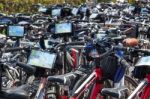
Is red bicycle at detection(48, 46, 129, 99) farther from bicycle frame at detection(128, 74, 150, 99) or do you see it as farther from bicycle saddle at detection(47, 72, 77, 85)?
bicycle frame at detection(128, 74, 150, 99)

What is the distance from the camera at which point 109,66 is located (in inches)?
237

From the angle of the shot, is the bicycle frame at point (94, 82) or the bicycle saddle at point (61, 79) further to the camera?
the bicycle frame at point (94, 82)

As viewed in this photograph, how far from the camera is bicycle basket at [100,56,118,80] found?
5945 mm

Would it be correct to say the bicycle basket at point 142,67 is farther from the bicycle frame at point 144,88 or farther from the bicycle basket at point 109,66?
the bicycle basket at point 109,66

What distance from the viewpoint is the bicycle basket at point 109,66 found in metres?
5.95

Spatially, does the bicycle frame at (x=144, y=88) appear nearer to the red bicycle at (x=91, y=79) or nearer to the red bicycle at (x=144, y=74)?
the red bicycle at (x=144, y=74)

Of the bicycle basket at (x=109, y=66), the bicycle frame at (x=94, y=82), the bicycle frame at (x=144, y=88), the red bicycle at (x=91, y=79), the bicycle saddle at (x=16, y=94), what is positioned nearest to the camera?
the bicycle saddle at (x=16, y=94)

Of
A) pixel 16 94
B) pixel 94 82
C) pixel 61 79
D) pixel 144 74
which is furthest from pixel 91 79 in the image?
pixel 16 94

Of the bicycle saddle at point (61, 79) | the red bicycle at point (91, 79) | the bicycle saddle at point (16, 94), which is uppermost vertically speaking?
the bicycle saddle at point (16, 94)

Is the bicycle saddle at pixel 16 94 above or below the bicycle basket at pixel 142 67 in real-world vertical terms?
above

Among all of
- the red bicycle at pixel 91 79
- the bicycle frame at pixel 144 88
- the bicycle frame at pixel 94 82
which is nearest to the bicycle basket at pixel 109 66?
the red bicycle at pixel 91 79

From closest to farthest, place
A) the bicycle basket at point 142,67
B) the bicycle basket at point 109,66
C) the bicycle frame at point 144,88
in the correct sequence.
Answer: the bicycle frame at point 144,88, the bicycle basket at point 142,67, the bicycle basket at point 109,66

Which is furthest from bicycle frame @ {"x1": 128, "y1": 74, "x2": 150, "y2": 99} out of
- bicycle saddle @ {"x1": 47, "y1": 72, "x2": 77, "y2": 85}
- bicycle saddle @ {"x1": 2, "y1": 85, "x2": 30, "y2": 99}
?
bicycle saddle @ {"x1": 2, "y1": 85, "x2": 30, "y2": 99}

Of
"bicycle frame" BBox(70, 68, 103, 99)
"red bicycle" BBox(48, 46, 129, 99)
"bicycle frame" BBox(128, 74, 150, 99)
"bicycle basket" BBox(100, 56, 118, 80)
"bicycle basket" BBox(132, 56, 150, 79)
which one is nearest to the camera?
"bicycle frame" BBox(128, 74, 150, 99)
